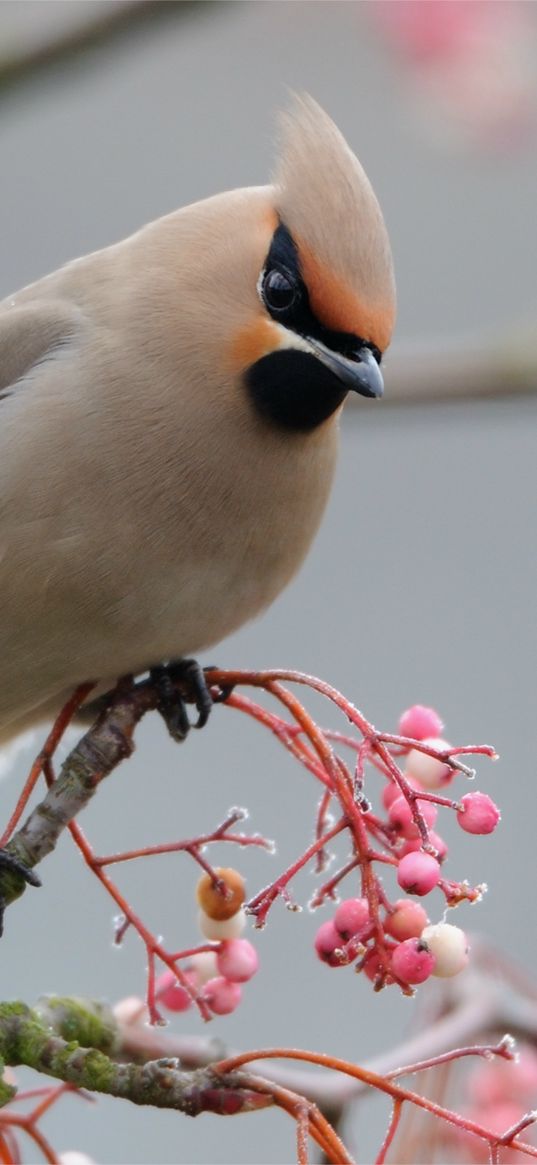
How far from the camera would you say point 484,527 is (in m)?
7.21

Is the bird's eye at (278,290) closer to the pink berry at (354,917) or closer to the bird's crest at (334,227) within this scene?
the bird's crest at (334,227)

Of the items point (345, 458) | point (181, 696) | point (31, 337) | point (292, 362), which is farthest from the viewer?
point (345, 458)

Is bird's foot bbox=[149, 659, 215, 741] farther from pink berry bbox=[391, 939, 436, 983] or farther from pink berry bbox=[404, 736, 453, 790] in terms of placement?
pink berry bbox=[391, 939, 436, 983]

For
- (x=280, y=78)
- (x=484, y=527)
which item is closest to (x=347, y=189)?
(x=484, y=527)

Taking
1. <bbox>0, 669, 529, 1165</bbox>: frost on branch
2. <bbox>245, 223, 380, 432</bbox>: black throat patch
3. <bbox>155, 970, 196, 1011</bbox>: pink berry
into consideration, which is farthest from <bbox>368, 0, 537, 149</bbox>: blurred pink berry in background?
<bbox>155, 970, 196, 1011</bbox>: pink berry

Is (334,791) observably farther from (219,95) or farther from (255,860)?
(219,95)

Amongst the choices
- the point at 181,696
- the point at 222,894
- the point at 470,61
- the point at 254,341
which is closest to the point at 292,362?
the point at 254,341

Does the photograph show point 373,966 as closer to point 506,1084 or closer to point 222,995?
point 222,995

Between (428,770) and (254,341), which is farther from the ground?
(254,341)

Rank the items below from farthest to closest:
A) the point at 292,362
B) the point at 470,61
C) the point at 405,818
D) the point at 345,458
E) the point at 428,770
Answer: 1. the point at 345,458
2. the point at 470,61
3. the point at 292,362
4. the point at 428,770
5. the point at 405,818

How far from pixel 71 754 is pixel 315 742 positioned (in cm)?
37

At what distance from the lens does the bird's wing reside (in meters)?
3.23

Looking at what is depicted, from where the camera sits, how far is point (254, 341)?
2.97m

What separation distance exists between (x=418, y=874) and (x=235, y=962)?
425mm
